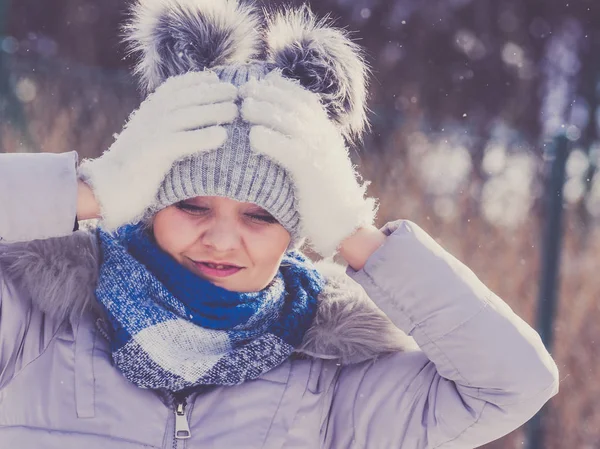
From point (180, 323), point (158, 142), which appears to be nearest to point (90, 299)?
point (180, 323)

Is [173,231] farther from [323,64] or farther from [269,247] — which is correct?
[323,64]

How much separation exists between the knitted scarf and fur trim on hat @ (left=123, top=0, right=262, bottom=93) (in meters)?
0.42

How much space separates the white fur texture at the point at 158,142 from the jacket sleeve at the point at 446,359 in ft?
1.55

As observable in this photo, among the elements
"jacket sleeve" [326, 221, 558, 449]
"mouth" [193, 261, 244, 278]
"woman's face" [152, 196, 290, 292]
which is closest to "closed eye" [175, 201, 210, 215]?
"woman's face" [152, 196, 290, 292]

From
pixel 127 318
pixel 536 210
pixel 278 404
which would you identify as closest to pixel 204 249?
pixel 127 318

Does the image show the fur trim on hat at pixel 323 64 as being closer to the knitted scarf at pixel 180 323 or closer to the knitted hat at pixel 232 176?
the knitted hat at pixel 232 176

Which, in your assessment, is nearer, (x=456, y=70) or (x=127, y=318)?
(x=127, y=318)

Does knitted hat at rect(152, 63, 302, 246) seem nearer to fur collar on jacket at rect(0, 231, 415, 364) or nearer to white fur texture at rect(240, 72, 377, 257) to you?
white fur texture at rect(240, 72, 377, 257)

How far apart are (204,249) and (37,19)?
15.7 ft

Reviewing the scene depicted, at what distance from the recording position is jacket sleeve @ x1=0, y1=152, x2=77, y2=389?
5.87ft

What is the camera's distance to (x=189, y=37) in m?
2.04

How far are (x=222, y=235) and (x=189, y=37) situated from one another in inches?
20.7

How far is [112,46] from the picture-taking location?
5.95 m

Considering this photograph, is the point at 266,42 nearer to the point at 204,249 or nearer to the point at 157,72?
the point at 157,72
